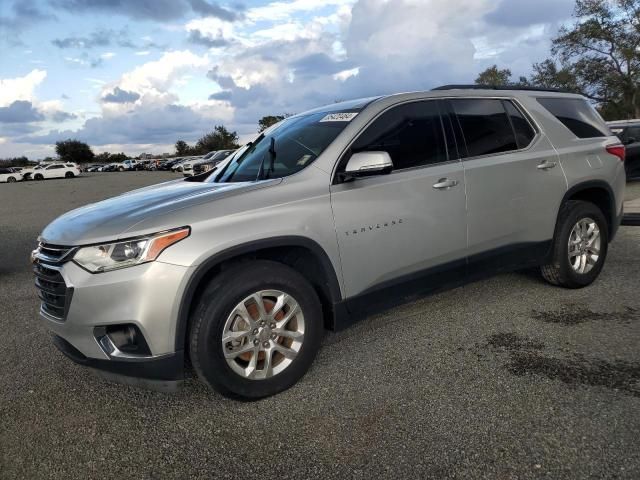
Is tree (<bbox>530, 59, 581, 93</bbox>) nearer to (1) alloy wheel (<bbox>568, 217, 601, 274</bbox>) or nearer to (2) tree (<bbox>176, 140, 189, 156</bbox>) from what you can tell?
(1) alloy wheel (<bbox>568, 217, 601, 274</bbox>)

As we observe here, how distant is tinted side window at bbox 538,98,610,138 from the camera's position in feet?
15.4

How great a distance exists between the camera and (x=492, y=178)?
406cm

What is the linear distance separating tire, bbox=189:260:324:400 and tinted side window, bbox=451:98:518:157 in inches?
72.0

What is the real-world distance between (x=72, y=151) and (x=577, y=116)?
109408 mm

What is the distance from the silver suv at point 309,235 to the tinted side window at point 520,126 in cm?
1

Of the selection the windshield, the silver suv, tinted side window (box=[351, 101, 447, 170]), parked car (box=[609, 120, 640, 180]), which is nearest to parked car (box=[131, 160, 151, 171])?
parked car (box=[609, 120, 640, 180])

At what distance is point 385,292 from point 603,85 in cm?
4155

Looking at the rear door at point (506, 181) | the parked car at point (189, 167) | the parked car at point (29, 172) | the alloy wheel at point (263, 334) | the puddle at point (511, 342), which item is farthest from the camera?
the parked car at point (29, 172)

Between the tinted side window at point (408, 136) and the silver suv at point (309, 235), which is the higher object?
the tinted side window at point (408, 136)

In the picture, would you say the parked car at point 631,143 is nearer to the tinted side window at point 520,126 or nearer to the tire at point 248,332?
the tinted side window at point 520,126

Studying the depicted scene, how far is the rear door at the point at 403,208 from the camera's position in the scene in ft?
11.1

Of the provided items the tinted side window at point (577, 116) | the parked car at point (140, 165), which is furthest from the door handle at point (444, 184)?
the parked car at point (140, 165)

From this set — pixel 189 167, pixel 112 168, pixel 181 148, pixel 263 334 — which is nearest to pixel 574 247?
pixel 263 334

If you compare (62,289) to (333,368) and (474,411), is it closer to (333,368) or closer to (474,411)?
(333,368)
